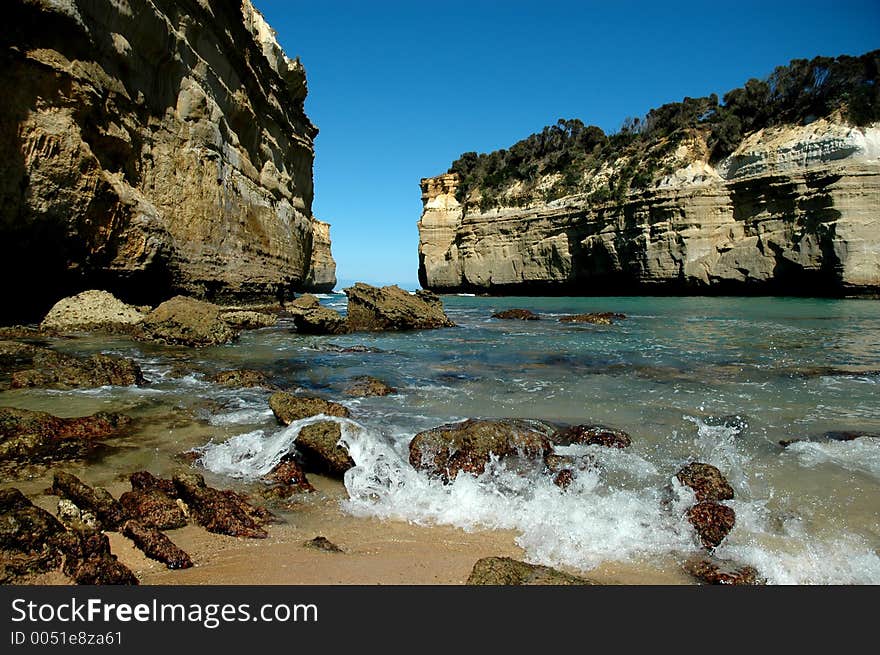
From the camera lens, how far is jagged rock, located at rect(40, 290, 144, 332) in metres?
11.9

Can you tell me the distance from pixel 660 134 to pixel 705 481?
4097cm

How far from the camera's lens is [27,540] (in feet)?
7.68

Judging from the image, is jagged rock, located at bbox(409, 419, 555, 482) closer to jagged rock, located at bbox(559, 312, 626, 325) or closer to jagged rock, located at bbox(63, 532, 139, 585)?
jagged rock, located at bbox(63, 532, 139, 585)

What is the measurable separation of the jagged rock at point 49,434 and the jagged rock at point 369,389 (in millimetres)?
2811

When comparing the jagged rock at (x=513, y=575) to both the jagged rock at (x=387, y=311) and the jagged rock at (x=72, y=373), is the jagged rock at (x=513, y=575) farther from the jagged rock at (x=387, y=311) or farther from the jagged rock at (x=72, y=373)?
the jagged rock at (x=387, y=311)

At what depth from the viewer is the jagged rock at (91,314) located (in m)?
11.9

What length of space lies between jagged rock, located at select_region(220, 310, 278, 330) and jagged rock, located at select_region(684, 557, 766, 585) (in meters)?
14.4

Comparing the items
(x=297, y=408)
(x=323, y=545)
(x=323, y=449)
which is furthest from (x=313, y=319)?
(x=323, y=545)

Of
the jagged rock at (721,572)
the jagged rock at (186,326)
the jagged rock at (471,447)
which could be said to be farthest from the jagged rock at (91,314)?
the jagged rock at (721,572)

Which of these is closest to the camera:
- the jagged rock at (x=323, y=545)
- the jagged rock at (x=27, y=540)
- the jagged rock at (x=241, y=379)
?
the jagged rock at (x=27, y=540)

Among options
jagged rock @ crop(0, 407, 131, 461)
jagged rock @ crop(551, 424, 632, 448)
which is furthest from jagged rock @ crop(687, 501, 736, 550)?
jagged rock @ crop(0, 407, 131, 461)

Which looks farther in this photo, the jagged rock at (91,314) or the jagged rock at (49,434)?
the jagged rock at (91,314)

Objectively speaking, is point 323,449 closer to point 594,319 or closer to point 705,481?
point 705,481

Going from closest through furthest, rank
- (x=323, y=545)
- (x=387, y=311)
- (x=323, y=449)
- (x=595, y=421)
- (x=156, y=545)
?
(x=156, y=545) → (x=323, y=545) → (x=323, y=449) → (x=595, y=421) → (x=387, y=311)
